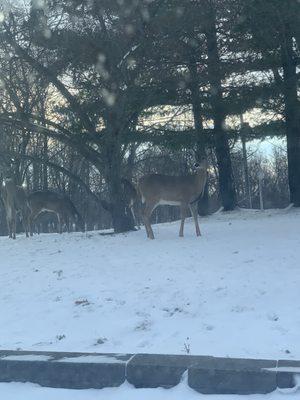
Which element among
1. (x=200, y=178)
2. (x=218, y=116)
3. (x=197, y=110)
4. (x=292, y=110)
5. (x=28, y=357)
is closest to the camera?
(x=28, y=357)

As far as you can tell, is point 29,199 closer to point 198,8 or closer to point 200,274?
point 198,8

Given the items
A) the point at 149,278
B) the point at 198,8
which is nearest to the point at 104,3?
the point at 198,8

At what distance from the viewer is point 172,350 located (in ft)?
25.5

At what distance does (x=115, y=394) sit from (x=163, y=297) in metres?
3.00

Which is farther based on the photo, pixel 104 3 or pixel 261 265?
pixel 104 3

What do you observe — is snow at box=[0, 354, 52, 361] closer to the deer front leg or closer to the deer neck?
the deer front leg

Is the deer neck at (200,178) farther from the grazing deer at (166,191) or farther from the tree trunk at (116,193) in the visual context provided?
the tree trunk at (116,193)

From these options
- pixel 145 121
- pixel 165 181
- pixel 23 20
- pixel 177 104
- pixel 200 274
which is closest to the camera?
pixel 200 274

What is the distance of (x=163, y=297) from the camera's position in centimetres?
971

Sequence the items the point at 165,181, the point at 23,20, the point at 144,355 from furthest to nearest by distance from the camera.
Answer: the point at 23,20 → the point at 165,181 → the point at 144,355

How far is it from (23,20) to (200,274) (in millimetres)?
9414

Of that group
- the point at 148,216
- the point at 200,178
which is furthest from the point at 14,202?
the point at 200,178

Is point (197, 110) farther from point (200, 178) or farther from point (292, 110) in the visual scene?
point (200, 178)

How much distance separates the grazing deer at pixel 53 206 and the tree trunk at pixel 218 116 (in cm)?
514
